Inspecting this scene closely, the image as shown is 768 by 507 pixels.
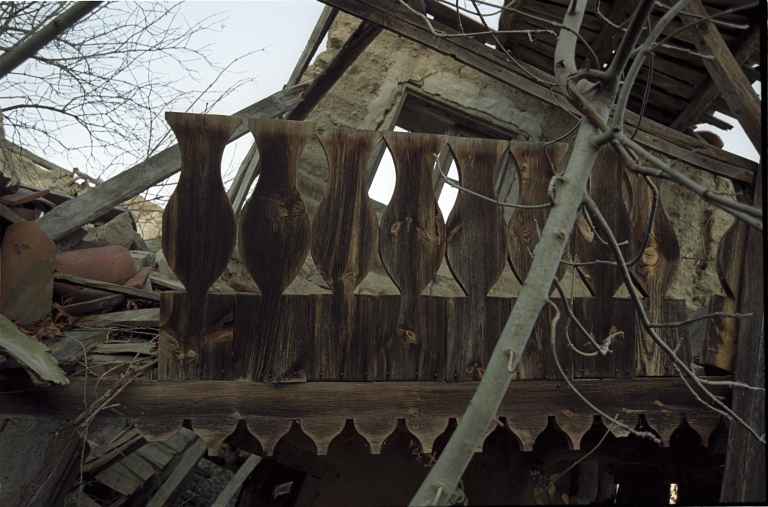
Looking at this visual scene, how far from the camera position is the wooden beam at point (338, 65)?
12.8 ft

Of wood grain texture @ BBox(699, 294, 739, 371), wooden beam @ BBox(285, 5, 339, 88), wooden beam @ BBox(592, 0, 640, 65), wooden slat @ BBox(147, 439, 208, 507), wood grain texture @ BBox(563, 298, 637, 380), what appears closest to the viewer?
wood grain texture @ BBox(563, 298, 637, 380)

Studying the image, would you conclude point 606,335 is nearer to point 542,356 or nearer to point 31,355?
point 542,356

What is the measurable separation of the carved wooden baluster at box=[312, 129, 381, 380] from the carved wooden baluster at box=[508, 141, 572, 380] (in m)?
0.53

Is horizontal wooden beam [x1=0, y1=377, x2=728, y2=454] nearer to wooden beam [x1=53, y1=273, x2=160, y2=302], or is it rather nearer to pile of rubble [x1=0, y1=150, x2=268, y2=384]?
pile of rubble [x1=0, y1=150, x2=268, y2=384]

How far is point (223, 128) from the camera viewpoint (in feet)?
6.69

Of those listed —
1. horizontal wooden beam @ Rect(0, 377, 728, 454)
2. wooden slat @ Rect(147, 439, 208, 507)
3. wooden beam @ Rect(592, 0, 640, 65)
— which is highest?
wooden beam @ Rect(592, 0, 640, 65)

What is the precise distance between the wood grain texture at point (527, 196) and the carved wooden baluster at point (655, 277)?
12.6 inches

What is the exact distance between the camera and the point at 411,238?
6.98 feet

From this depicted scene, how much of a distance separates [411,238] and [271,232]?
499 mm

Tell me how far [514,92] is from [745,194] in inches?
121

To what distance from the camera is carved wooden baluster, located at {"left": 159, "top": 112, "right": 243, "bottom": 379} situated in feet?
6.50

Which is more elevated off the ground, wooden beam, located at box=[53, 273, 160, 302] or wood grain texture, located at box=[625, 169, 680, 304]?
wood grain texture, located at box=[625, 169, 680, 304]

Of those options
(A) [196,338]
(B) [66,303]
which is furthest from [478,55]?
(B) [66,303]

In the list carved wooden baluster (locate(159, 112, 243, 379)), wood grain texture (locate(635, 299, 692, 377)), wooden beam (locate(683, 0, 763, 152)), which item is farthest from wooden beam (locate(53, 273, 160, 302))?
wooden beam (locate(683, 0, 763, 152))
